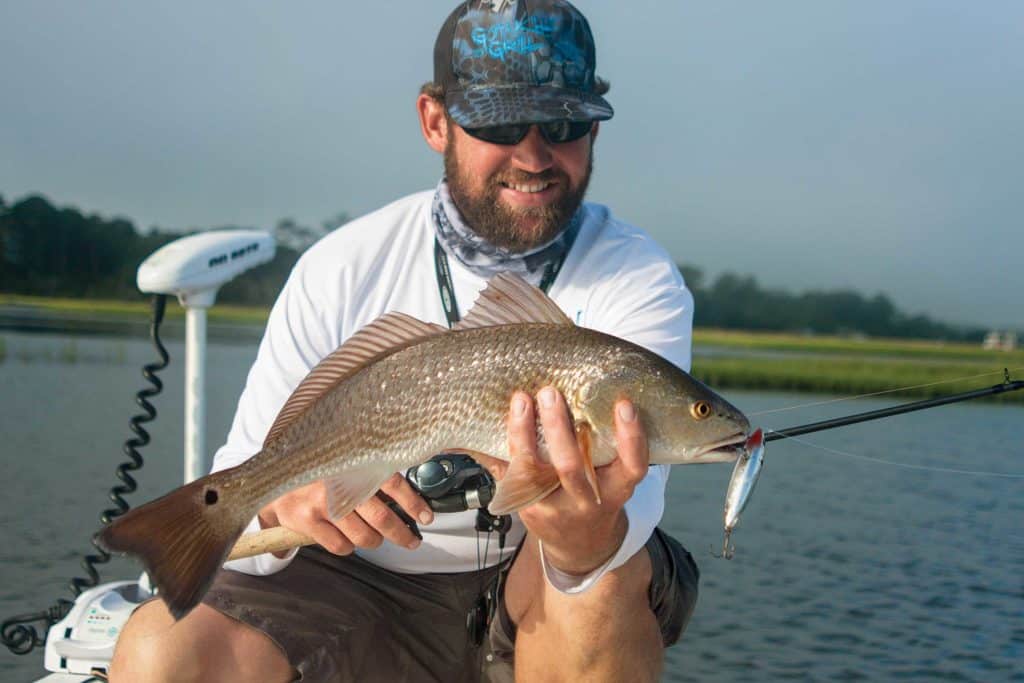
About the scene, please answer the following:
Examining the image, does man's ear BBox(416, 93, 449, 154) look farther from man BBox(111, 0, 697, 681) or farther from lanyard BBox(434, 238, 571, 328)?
lanyard BBox(434, 238, 571, 328)

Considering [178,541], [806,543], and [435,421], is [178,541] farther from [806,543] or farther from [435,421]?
[806,543]

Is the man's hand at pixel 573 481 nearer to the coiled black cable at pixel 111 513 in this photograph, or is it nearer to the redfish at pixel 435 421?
the redfish at pixel 435 421

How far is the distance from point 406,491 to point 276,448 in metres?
0.40

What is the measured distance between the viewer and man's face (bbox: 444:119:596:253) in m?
3.68

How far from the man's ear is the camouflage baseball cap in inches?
12.2

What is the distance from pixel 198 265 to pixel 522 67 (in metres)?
1.85

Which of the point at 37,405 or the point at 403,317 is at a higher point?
the point at 403,317

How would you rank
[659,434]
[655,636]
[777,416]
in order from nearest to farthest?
[659,434]
[655,636]
[777,416]

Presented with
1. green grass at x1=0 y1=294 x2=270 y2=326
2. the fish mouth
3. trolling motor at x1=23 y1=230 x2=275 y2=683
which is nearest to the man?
the fish mouth

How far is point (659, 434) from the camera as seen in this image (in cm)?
261

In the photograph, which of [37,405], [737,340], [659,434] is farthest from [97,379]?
[737,340]

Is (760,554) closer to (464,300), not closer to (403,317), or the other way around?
(464,300)

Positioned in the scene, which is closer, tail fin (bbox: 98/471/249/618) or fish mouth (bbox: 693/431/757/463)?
tail fin (bbox: 98/471/249/618)

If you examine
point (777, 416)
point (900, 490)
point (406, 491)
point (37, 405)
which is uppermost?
point (406, 491)
